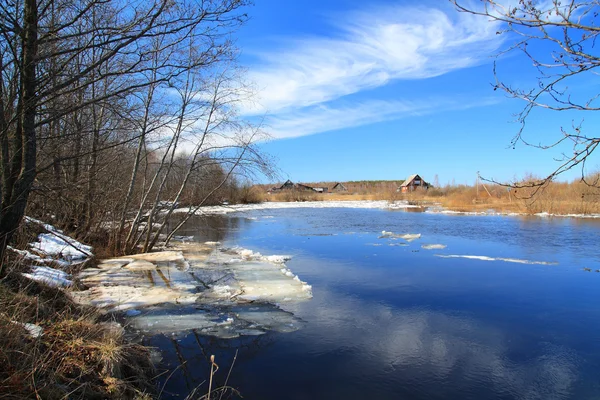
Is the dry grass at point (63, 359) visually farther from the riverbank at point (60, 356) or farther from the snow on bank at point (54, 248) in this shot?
the snow on bank at point (54, 248)

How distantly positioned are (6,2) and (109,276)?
6.39 metres

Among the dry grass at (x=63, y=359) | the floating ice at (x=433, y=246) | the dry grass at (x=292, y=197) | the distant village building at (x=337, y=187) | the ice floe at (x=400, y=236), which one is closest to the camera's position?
the dry grass at (x=63, y=359)

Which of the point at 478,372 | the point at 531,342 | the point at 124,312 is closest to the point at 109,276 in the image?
the point at 124,312

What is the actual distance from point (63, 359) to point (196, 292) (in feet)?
15.0

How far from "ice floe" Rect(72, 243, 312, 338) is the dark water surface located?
1.29 feet

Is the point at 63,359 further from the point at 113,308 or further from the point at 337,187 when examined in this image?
the point at 337,187

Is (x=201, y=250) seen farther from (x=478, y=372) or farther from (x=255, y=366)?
(x=478, y=372)

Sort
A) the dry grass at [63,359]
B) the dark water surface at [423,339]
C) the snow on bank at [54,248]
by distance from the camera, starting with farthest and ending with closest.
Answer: the snow on bank at [54,248] → the dark water surface at [423,339] → the dry grass at [63,359]

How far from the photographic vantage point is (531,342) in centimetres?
617

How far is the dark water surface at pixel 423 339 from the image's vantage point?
4871mm

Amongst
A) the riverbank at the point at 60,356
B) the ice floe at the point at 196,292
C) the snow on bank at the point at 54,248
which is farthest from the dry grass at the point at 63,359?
the snow on bank at the point at 54,248

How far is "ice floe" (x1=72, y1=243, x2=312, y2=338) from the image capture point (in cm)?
655

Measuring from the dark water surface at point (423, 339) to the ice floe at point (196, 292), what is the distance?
1.29 ft

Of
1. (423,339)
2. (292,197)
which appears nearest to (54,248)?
(423,339)
